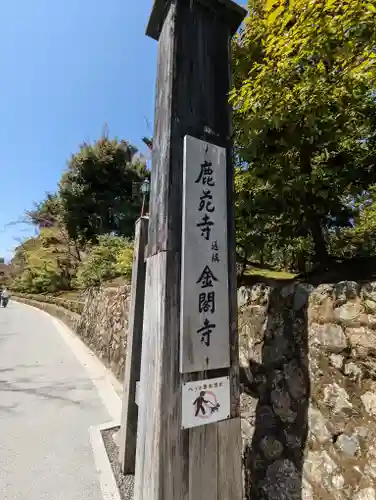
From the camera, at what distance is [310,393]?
1.86m

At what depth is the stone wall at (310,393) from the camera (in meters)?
1.58

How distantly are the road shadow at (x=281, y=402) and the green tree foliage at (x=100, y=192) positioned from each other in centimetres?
1475

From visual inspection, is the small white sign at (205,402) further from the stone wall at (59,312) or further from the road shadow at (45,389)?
the stone wall at (59,312)

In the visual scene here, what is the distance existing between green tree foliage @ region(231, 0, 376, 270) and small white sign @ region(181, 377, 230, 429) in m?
1.79

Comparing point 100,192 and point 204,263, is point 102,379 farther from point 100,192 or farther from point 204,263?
point 100,192

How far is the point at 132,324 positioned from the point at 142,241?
94 centimetres

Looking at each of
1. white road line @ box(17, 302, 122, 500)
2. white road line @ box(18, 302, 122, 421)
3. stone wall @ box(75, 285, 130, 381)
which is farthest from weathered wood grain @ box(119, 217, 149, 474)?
stone wall @ box(75, 285, 130, 381)

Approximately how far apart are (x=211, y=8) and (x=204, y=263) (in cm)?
207

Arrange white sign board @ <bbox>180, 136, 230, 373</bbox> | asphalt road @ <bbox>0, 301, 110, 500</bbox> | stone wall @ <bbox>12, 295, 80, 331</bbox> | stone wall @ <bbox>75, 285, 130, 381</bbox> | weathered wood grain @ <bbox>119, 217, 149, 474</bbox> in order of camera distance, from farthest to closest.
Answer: stone wall @ <bbox>12, 295, 80, 331</bbox> < stone wall @ <bbox>75, 285, 130, 381</bbox> < weathered wood grain @ <bbox>119, 217, 149, 474</bbox> < asphalt road @ <bbox>0, 301, 110, 500</bbox> < white sign board @ <bbox>180, 136, 230, 373</bbox>

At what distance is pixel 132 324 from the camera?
10.1 ft

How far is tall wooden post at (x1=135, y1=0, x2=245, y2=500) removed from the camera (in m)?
1.61

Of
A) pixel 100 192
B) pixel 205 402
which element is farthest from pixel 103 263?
pixel 205 402

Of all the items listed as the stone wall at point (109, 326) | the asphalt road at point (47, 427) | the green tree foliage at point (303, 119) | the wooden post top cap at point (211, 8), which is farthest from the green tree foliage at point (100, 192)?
the wooden post top cap at point (211, 8)

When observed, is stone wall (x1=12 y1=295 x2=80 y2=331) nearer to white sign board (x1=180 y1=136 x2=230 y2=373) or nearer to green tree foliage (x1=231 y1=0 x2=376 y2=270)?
green tree foliage (x1=231 y1=0 x2=376 y2=270)
